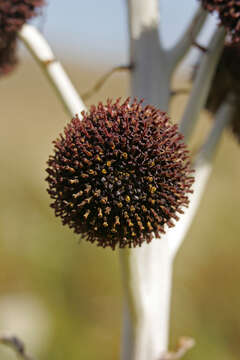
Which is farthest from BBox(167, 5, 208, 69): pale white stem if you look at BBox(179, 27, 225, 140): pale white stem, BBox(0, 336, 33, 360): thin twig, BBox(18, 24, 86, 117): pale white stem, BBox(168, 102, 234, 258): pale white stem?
BBox(0, 336, 33, 360): thin twig

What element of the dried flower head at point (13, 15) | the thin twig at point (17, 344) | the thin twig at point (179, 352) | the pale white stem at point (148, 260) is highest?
the dried flower head at point (13, 15)

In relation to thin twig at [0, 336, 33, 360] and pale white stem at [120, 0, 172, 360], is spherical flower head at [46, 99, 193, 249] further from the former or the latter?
thin twig at [0, 336, 33, 360]

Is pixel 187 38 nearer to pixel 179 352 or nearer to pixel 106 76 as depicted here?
pixel 106 76

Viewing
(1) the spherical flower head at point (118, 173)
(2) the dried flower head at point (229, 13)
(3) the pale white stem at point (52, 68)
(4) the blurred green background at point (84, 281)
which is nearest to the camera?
(1) the spherical flower head at point (118, 173)

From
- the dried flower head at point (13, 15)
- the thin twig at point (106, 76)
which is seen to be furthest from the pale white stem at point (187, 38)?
the dried flower head at point (13, 15)

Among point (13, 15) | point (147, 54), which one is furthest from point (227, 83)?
point (13, 15)

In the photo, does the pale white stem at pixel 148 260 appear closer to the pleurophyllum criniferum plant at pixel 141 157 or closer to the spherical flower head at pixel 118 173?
the pleurophyllum criniferum plant at pixel 141 157
